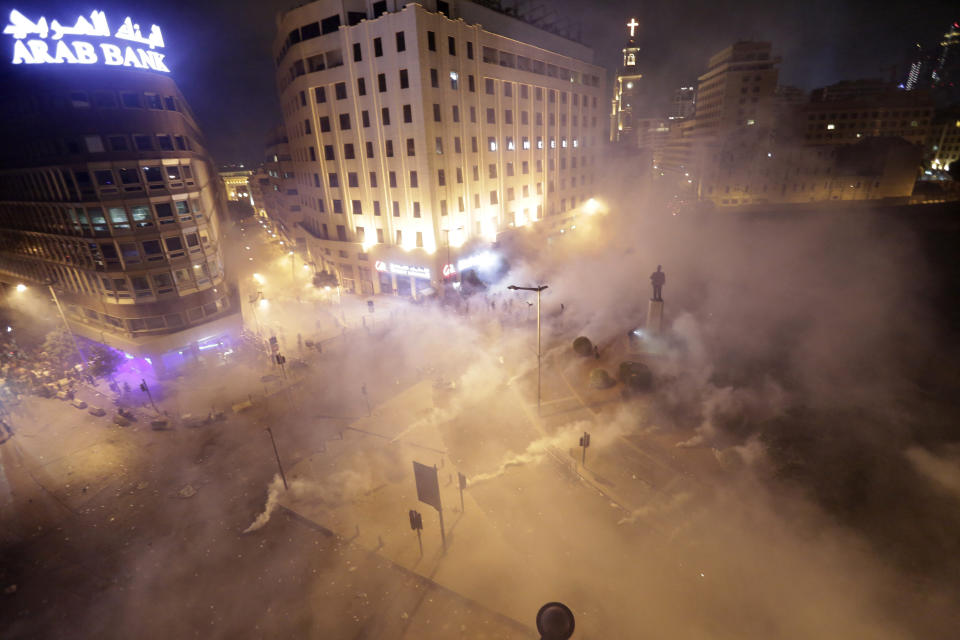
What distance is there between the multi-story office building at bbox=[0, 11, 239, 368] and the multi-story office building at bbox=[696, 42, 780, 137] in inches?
3785

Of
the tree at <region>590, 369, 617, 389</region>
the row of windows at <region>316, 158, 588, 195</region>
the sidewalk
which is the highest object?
the row of windows at <region>316, 158, 588, 195</region>

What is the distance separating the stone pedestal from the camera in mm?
22797

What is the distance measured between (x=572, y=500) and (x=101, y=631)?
46.2 feet

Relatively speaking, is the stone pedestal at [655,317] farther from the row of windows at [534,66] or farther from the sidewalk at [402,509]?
the row of windows at [534,66]

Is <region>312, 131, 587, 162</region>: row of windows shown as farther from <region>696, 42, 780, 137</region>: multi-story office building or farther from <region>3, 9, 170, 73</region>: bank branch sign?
<region>696, 42, 780, 137</region>: multi-story office building

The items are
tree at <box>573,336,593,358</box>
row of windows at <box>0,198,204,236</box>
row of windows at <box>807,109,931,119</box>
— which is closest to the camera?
row of windows at <box>0,198,204,236</box>

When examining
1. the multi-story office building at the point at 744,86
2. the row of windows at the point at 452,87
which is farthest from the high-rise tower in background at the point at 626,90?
the row of windows at the point at 452,87

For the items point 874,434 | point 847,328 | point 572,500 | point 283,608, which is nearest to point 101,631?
point 283,608

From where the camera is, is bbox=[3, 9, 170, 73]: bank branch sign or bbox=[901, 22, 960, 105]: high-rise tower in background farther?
bbox=[901, 22, 960, 105]: high-rise tower in background

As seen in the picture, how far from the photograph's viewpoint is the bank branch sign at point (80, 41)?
20.0 meters

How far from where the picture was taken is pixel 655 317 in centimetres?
2294

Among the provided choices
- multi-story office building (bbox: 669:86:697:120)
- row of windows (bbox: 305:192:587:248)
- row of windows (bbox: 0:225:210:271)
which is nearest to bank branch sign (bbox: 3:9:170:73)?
row of windows (bbox: 0:225:210:271)

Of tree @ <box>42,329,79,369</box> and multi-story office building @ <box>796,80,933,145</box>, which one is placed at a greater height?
multi-story office building @ <box>796,80,933,145</box>

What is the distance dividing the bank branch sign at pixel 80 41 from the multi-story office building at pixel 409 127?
1317 centimetres
